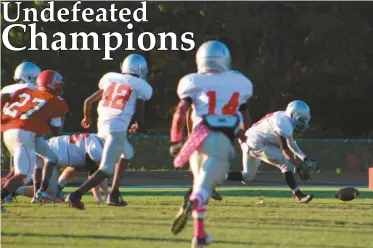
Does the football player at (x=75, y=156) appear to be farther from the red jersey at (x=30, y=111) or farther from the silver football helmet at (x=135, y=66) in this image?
the red jersey at (x=30, y=111)

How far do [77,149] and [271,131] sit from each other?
2.87 m

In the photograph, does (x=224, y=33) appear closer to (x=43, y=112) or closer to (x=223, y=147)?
(x=43, y=112)

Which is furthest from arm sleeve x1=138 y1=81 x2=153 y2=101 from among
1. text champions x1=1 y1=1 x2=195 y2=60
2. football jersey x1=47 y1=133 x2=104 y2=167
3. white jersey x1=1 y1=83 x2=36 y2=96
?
text champions x1=1 y1=1 x2=195 y2=60

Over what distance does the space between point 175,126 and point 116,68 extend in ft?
89.7

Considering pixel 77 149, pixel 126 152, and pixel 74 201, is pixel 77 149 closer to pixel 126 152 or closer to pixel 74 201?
pixel 126 152

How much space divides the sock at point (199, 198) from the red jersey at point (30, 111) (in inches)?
138

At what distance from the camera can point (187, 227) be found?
34.1ft

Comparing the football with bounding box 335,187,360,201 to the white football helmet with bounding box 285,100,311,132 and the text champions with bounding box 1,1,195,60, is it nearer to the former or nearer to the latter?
the white football helmet with bounding box 285,100,311,132

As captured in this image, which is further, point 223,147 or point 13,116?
point 13,116

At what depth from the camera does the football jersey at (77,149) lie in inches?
530

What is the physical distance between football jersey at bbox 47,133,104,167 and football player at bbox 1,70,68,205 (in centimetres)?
180

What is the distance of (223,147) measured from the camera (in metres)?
8.64

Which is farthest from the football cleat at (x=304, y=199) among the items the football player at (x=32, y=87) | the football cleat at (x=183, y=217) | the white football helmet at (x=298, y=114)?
the football cleat at (x=183, y=217)

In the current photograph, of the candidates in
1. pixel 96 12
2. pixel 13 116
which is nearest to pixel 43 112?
pixel 13 116
